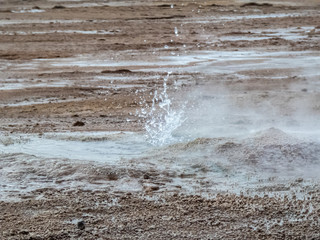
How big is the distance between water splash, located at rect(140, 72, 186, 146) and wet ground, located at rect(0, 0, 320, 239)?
0.12ft

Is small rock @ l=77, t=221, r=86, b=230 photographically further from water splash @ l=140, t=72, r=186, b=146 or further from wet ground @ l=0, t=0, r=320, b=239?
water splash @ l=140, t=72, r=186, b=146

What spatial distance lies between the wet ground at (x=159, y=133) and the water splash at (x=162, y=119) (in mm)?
36

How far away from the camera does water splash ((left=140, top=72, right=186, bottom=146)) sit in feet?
19.3

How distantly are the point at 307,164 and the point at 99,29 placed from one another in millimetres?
11373

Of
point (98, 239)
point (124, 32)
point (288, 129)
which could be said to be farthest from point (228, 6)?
point (98, 239)

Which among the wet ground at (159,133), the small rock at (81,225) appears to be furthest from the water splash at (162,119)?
the small rock at (81,225)

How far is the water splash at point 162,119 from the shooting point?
5.89 metres

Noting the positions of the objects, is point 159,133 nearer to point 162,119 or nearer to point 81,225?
point 162,119

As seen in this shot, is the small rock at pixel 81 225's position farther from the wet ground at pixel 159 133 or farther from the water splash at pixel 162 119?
the water splash at pixel 162 119

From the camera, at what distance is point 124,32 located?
48.3ft

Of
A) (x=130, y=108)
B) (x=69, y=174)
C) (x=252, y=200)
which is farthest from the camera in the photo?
(x=130, y=108)

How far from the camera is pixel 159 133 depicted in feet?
20.2

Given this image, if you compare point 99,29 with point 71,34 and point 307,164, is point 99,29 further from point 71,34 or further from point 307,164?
point 307,164

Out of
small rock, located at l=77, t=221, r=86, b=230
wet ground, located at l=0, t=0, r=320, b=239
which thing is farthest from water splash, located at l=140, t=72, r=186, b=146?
small rock, located at l=77, t=221, r=86, b=230
